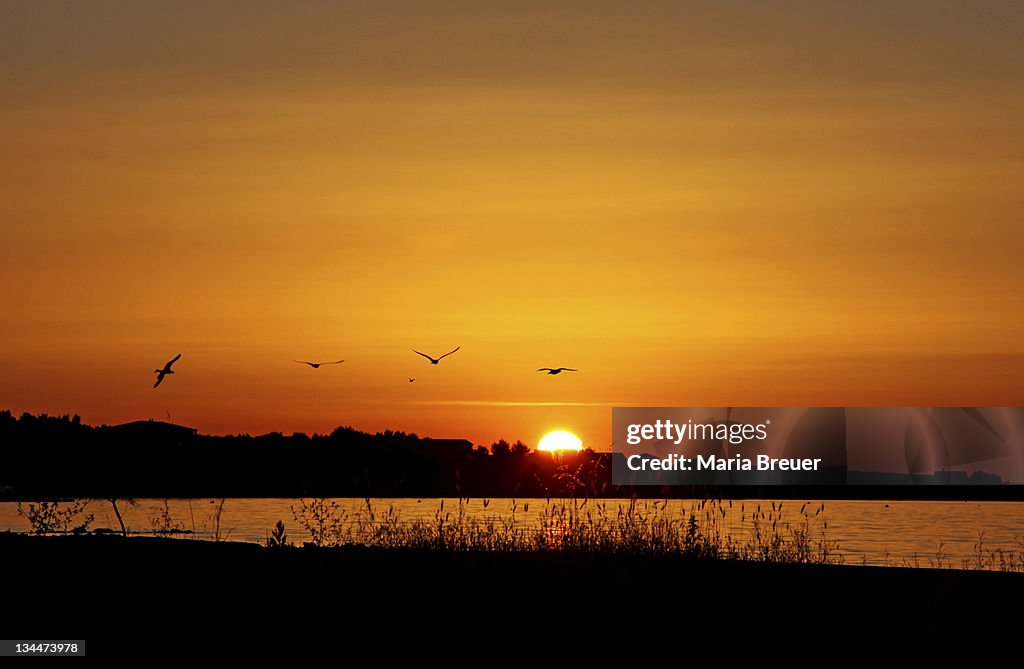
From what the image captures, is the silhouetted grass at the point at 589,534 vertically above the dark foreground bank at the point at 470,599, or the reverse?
the silhouetted grass at the point at 589,534

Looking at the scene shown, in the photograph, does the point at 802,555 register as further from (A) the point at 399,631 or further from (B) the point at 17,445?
(B) the point at 17,445

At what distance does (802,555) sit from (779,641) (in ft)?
27.7

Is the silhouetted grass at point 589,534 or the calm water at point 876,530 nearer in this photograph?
the silhouetted grass at point 589,534

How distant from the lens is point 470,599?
48.3ft

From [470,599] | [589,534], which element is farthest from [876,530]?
[470,599]

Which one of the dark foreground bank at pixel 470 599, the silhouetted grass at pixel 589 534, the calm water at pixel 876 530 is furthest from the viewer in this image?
the calm water at pixel 876 530

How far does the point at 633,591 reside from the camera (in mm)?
15250

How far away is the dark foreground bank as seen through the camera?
42.5 feet

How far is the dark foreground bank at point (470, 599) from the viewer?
42.5 ft

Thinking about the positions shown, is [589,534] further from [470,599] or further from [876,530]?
[876,530]

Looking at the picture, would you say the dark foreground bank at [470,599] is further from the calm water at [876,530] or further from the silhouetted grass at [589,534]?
the calm water at [876,530]

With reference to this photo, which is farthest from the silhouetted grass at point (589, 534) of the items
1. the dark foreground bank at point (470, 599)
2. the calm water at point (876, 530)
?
the calm water at point (876, 530)

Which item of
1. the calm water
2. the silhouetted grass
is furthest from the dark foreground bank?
the calm water

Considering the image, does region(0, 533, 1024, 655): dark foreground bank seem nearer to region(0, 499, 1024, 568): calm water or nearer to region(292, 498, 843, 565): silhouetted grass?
region(292, 498, 843, 565): silhouetted grass
